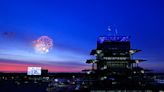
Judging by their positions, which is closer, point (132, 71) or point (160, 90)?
point (160, 90)

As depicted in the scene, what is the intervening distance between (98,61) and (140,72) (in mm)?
30310

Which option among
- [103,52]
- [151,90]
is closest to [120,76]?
[103,52]

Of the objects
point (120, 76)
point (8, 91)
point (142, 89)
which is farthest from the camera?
point (120, 76)

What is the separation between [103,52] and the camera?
633ft

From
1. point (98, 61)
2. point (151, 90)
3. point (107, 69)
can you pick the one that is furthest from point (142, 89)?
point (98, 61)

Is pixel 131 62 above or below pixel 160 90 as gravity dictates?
above

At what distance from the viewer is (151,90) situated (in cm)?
11788

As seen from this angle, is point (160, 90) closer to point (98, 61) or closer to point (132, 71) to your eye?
point (132, 71)

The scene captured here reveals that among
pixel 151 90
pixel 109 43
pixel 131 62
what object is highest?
pixel 109 43

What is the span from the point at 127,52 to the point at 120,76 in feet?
67.4

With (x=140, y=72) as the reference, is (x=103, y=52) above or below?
above

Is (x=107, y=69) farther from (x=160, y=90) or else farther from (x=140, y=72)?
(x=160, y=90)

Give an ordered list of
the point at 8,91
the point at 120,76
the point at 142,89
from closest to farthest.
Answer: the point at 8,91
the point at 142,89
the point at 120,76

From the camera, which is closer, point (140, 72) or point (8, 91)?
point (8, 91)
